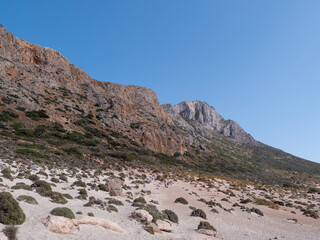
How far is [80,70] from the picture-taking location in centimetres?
8775

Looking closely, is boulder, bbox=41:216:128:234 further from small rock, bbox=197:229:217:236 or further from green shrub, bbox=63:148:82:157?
green shrub, bbox=63:148:82:157

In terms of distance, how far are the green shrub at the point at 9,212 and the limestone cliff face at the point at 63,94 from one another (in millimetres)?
46420

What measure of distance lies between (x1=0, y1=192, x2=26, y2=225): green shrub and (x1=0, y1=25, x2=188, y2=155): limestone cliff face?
46.4m

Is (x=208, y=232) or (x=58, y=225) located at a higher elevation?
(x=58, y=225)

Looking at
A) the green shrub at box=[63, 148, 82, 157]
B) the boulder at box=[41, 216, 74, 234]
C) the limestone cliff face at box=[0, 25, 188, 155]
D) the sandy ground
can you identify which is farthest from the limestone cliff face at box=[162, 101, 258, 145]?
the boulder at box=[41, 216, 74, 234]

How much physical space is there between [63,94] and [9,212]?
226ft

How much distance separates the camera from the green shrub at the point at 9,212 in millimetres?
7816

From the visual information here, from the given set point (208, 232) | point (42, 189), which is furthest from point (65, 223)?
point (208, 232)

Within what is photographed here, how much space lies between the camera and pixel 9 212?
317 inches

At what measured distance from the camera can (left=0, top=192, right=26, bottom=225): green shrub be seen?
782cm

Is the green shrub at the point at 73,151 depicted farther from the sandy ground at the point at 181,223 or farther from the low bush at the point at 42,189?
the low bush at the point at 42,189

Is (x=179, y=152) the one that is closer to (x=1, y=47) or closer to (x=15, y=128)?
(x=15, y=128)

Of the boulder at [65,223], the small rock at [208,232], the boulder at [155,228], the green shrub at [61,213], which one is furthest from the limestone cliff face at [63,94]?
the small rock at [208,232]

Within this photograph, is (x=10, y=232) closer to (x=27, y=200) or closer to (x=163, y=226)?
(x=27, y=200)
